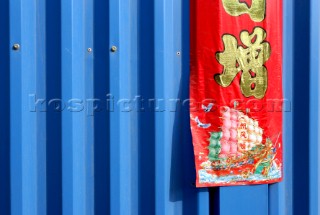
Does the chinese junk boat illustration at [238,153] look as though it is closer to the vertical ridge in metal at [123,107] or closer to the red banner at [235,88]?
the red banner at [235,88]

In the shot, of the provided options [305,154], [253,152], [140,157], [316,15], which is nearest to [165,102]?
[140,157]

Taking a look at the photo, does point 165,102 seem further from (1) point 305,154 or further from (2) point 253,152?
(1) point 305,154

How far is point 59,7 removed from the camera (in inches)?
58.3

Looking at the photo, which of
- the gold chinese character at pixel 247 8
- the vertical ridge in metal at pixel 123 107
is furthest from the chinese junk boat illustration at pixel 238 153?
the gold chinese character at pixel 247 8

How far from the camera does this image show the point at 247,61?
1.59 m

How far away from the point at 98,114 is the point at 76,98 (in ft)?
0.37

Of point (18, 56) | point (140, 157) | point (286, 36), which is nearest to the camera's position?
point (18, 56)

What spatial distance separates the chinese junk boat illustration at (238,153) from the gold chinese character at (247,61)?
0.12 m

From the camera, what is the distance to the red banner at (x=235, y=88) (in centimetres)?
156

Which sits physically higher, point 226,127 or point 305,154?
point 226,127

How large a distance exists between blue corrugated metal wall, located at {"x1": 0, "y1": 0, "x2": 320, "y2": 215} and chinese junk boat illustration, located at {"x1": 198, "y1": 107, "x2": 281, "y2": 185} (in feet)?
0.21

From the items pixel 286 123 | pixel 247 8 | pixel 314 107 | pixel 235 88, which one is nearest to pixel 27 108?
pixel 235 88

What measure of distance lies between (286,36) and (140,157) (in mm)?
881

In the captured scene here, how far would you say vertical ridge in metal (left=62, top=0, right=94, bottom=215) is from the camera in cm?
149
